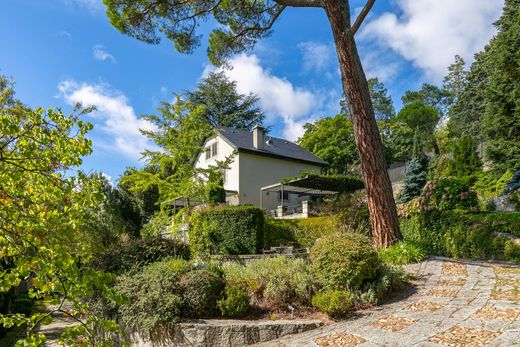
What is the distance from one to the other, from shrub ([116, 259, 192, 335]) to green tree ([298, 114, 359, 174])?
86.3 ft

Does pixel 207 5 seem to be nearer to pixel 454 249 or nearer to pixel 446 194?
pixel 446 194

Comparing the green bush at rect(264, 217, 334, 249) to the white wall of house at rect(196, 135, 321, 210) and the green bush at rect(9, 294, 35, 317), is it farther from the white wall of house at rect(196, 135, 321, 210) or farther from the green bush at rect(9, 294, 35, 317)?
the green bush at rect(9, 294, 35, 317)

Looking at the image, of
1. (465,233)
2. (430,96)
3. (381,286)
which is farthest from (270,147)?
(430,96)

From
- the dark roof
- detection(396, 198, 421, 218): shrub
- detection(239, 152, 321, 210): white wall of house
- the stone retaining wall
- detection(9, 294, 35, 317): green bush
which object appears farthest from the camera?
the dark roof

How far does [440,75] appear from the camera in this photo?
138ft

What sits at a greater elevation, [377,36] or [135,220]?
[377,36]

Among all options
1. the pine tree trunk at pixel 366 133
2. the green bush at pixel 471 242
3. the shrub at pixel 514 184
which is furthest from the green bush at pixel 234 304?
the shrub at pixel 514 184

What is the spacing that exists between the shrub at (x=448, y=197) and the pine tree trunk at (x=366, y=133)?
92.6 inches

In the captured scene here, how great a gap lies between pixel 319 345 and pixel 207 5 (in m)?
10.4

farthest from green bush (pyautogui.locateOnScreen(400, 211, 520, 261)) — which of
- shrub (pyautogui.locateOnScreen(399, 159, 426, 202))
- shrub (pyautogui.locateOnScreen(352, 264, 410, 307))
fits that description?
shrub (pyautogui.locateOnScreen(399, 159, 426, 202))

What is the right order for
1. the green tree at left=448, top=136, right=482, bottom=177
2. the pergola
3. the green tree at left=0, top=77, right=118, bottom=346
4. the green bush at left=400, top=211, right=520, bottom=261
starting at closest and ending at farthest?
the green tree at left=0, top=77, right=118, bottom=346 → the green bush at left=400, top=211, right=520, bottom=261 → the pergola → the green tree at left=448, top=136, right=482, bottom=177

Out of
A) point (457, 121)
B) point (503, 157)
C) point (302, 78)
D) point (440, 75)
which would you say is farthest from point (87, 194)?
point (440, 75)

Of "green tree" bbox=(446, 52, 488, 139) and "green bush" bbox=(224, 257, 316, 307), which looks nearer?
"green bush" bbox=(224, 257, 316, 307)

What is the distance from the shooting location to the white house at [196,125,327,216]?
71.2ft
